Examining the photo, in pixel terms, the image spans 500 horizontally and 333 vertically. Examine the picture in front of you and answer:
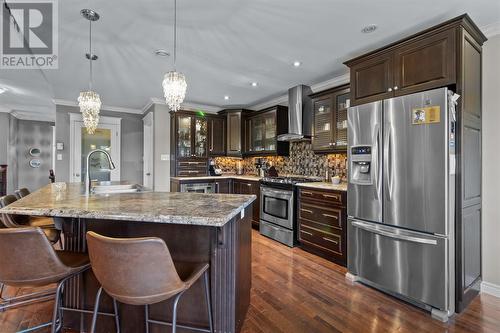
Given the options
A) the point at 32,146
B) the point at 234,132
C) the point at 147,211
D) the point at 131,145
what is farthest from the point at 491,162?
the point at 32,146

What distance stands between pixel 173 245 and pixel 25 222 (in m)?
1.96

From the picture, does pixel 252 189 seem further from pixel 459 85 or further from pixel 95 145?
pixel 95 145

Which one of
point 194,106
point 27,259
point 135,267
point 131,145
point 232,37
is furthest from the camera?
point 131,145

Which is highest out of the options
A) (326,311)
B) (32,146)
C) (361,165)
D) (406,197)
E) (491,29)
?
(491,29)

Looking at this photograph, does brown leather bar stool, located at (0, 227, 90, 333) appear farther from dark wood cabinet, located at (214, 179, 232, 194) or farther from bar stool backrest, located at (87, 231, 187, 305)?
dark wood cabinet, located at (214, 179, 232, 194)

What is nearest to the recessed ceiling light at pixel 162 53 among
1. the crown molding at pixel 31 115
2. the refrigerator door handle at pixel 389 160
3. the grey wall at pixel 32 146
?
the refrigerator door handle at pixel 389 160

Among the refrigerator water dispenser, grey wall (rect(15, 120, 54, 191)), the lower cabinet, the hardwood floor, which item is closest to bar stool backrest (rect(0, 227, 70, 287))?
the hardwood floor

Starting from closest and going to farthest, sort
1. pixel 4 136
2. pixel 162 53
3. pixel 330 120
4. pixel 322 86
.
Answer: pixel 162 53
pixel 330 120
pixel 322 86
pixel 4 136

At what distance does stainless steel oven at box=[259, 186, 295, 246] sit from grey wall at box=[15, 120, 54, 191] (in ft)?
23.1

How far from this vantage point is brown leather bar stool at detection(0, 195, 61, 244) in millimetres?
2029

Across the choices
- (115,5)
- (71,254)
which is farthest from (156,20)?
(71,254)

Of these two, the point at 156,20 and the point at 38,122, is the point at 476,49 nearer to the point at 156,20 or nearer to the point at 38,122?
the point at 156,20

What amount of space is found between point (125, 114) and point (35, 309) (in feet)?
16.1

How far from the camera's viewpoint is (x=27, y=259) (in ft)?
4.41
